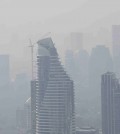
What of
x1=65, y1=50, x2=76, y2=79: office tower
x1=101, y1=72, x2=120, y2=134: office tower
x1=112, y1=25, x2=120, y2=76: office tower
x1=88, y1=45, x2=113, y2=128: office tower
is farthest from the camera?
x1=112, y1=25, x2=120, y2=76: office tower

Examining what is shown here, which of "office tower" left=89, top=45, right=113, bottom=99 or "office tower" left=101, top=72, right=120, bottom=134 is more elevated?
"office tower" left=89, top=45, right=113, bottom=99

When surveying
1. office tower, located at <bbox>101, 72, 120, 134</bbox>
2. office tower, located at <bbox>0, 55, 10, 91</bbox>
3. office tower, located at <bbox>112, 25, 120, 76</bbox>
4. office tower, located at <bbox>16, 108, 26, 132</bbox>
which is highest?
office tower, located at <bbox>112, 25, 120, 76</bbox>

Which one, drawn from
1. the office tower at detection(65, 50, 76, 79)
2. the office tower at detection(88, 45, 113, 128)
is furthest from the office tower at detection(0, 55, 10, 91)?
the office tower at detection(88, 45, 113, 128)

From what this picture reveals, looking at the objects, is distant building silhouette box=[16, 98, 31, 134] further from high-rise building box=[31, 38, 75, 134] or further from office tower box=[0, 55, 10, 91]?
office tower box=[0, 55, 10, 91]

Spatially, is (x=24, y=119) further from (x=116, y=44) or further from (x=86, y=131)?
(x=116, y=44)

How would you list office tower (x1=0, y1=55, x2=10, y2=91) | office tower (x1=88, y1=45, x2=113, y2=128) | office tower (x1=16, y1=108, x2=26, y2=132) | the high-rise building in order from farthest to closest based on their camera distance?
office tower (x1=0, y1=55, x2=10, y2=91) → office tower (x1=88, y1=45, x2=113, y2=128) → office tower (x1=16, y1=108, x2=26, y2=132) → the high-rise building

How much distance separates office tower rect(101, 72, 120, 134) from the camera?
1310cm

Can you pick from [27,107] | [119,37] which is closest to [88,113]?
[27,107]

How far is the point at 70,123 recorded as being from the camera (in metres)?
11.8

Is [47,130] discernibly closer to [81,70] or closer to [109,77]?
[109,77]

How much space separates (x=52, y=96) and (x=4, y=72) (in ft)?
35.3

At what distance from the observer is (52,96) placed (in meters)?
11.9

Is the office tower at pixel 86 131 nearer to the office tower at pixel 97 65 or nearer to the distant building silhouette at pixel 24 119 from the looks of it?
the distant building silhouette at pixel 24 119

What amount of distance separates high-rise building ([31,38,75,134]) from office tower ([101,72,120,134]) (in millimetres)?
1480
